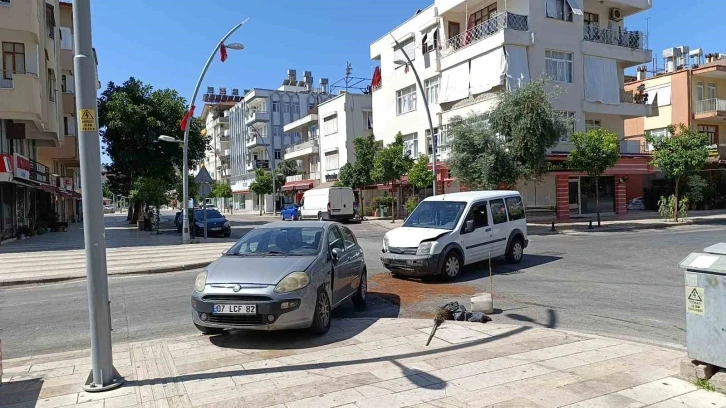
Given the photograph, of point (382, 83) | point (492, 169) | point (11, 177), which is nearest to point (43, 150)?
point (11, 177)

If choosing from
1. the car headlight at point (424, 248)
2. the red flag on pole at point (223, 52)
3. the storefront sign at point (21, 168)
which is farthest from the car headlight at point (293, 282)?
the storefront sign at point (21, 168)

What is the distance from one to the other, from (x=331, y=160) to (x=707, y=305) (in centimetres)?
4991

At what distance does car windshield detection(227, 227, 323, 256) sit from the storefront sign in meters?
18.8

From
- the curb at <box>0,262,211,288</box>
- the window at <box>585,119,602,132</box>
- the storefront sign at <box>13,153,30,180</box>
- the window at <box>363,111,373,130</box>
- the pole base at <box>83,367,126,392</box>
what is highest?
the window at <box>363,111,373,130</box>

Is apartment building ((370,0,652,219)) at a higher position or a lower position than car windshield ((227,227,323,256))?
higher

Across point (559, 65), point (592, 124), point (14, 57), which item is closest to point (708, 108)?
point (592, 124)

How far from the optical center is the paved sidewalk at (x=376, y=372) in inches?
180

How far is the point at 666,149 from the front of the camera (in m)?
27.7

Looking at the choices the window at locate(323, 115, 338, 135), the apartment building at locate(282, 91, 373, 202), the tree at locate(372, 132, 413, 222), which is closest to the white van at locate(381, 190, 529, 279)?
the tree at locate(372, 132, 413, 222)

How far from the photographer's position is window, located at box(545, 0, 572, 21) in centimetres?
3116

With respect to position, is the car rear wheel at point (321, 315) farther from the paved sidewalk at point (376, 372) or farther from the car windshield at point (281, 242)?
the car windshield at point (281, 242)

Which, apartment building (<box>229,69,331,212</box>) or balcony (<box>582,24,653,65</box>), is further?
apartment building (<box>229,69,331,212</box>)

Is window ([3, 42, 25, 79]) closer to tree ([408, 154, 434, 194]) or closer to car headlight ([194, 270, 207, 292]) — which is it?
car headlight ([194, 270, 207, 292])

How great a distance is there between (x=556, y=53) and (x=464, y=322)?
28359mm
